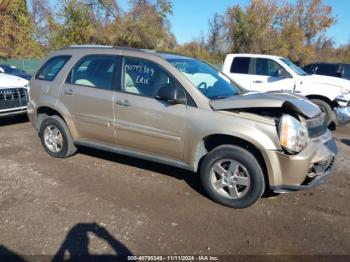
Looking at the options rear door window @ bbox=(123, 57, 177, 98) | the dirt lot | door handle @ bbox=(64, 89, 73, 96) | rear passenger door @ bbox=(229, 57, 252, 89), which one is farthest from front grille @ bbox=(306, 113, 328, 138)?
rear passenger door @ bbox=(229, 57, 252, 89)

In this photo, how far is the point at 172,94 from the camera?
4.22m

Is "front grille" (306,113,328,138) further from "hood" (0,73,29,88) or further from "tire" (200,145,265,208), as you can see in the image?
"hood" (0,73,29,88)

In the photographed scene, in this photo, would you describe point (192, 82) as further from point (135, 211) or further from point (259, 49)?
point (259, 49)

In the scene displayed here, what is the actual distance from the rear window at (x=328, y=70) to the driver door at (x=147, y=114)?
462 inches

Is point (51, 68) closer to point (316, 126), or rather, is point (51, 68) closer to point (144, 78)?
point (144, 78)

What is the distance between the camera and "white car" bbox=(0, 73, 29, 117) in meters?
7.77

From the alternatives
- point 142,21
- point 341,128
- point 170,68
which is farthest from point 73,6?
point 170,68

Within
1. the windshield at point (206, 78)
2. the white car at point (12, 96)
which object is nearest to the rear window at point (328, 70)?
the windshield at point (206, 78)

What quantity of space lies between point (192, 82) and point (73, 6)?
24.6 metres

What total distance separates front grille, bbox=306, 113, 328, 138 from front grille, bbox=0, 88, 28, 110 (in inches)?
254

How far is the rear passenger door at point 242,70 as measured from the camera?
Result: 9.94 metres

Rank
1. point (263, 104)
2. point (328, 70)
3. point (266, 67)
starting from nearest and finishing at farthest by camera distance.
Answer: point (263, 104) < point (266, 67) < point (328, 70)

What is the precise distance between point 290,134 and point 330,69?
40.2 ft

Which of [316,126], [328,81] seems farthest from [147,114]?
[328,81]
